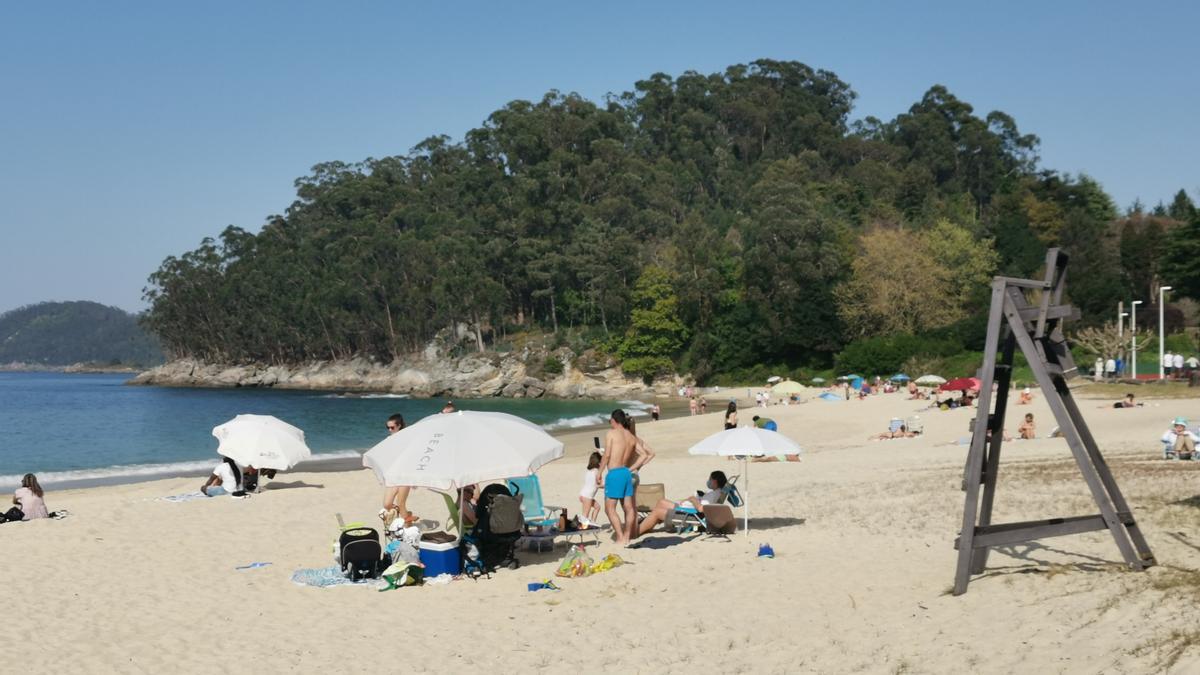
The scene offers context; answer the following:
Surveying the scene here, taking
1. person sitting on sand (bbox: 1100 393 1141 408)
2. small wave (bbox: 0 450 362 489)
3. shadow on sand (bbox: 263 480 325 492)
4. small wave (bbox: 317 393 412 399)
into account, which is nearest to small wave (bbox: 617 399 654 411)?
small wave (bbox: 0 450 362 489)

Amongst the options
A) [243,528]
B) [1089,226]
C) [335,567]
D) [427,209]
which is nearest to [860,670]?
[335,567]

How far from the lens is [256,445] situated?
52.1ft

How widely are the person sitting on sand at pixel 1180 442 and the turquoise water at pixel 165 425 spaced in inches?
942

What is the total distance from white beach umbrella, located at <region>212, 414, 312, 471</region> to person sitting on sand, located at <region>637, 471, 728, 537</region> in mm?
6920

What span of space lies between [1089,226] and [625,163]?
4142 cm

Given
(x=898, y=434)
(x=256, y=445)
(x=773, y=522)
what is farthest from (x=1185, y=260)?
(x=256, y=445)

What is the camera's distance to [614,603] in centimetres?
858

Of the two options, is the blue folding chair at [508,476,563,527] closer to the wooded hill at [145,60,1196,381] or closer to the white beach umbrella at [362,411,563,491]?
the white beach umbrella at [362,411,563,491]

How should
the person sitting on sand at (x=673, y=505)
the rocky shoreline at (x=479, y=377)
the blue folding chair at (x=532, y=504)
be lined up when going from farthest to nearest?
the rocky shoreline at (x=479, y=377) → the blue folding chair at (x=532, y=504) → the person sitting on sand at (x=673, y=505)

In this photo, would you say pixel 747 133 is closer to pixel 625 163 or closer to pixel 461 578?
pixel 625 163

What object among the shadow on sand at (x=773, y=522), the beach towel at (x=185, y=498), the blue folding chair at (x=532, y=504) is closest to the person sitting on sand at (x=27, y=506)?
the beach towel at (x=185, y=498)

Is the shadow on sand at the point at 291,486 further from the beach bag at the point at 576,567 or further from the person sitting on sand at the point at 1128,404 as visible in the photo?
the person sitting on sand at the point at 1128,404

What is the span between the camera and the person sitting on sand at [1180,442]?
1481 centimetres

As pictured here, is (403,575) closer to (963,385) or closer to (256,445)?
(256,445)
